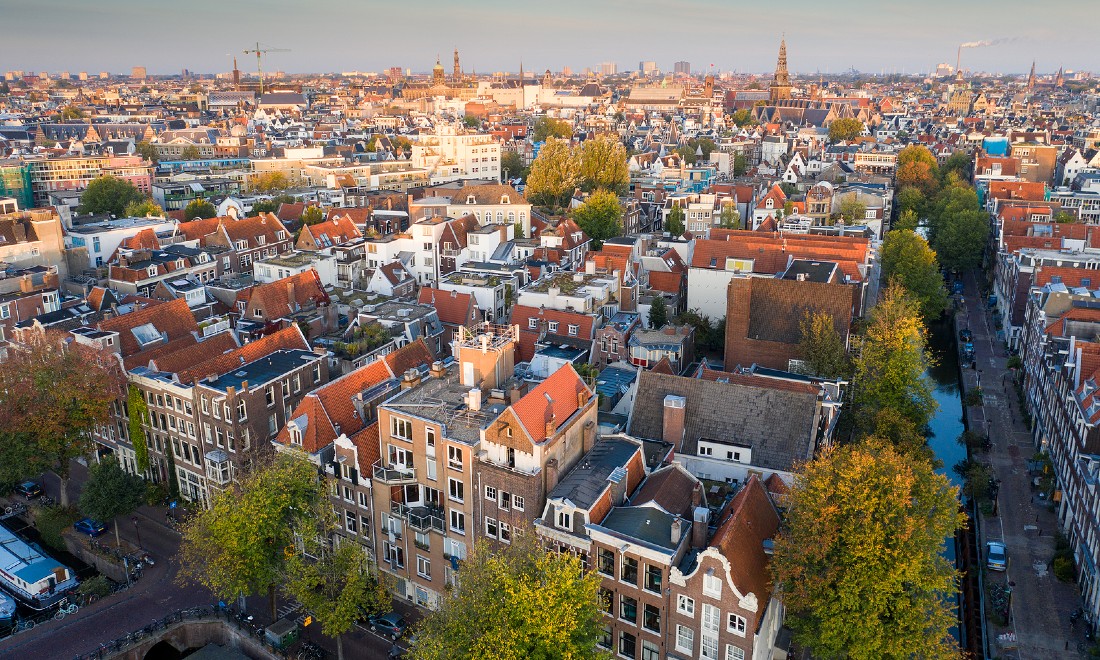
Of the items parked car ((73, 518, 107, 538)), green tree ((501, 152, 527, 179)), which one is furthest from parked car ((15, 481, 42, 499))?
green tree ((501, 152, 527, 179))

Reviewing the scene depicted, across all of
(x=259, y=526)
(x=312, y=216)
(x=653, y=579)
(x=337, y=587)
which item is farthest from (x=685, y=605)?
(x=312, y=216)

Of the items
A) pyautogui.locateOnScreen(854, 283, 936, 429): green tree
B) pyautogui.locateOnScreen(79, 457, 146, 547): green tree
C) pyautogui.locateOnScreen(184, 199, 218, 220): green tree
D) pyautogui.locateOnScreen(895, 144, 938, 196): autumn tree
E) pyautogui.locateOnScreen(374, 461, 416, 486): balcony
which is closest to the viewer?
pyautogui.locateOnScreen(374, 461, 416, 486): balcony

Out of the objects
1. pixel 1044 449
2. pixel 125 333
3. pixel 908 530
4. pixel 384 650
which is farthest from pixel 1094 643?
pixel 125 333

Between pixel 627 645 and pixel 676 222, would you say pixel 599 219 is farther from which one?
pixel 627 645

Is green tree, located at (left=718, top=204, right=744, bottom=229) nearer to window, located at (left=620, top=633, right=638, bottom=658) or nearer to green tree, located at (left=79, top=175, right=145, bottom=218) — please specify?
window, located at (left=620, top=633, right=638, bottom=658)

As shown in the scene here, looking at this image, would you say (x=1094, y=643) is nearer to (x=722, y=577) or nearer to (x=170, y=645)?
(x=722, y=577)

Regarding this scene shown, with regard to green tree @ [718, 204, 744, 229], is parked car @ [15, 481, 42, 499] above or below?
below

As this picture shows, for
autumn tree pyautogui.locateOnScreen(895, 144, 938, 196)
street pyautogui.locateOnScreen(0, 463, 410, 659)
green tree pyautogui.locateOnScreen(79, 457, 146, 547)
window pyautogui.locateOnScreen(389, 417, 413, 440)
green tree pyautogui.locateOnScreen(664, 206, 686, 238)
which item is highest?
autumn tree pyautogui.locateOnScreen(895, 144, 938, 196)

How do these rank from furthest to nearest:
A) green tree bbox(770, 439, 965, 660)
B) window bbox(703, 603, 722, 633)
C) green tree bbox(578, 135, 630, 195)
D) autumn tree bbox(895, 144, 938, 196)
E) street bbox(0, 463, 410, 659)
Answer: autumn tree bbox(895, 144, 938, 196), green tree bbox(578, 135, 630, 195), street bbox(0, 463, 410, 659), window bbox(703, 603, 722, 633), green tree bbox(770, 439, 965, 660)
